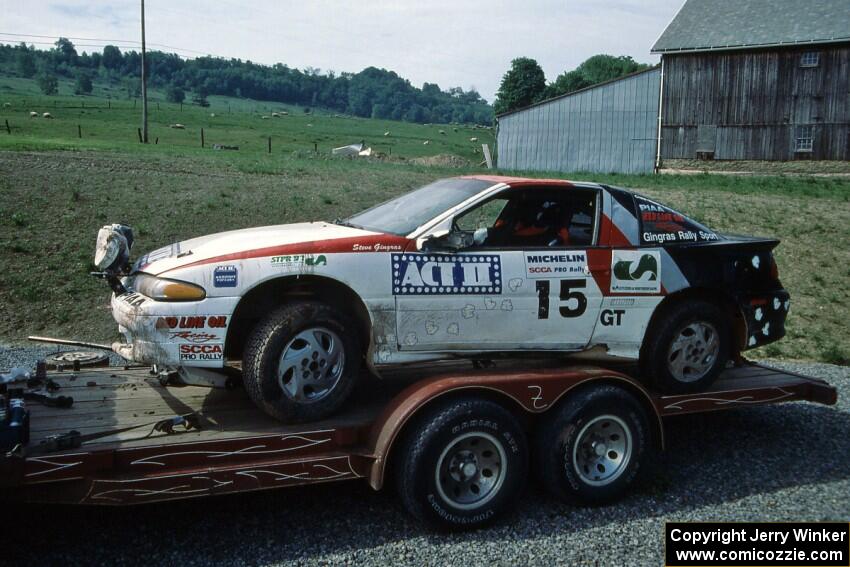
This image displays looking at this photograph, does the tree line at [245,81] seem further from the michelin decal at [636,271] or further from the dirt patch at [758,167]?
the michelin decal at [636,271]

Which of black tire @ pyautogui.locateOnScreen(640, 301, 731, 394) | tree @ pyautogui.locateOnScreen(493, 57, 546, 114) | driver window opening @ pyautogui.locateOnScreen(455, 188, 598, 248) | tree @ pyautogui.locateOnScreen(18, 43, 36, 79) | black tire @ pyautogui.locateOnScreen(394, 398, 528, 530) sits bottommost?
black tire @ pyautogui.locateOnScreen(394, 398, 528, 530)

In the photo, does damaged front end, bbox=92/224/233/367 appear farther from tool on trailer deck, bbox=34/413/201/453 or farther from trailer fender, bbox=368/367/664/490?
trailer fender, bbox=368/367/664/490

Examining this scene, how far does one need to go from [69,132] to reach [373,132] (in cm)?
Result: 3481

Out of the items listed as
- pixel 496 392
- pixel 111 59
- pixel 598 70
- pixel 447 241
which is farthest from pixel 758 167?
pixel 111 59

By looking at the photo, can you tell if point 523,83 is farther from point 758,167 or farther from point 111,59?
point 111,59

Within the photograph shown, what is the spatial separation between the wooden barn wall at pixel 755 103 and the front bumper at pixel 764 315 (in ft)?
92.7

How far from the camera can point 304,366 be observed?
4.65 m

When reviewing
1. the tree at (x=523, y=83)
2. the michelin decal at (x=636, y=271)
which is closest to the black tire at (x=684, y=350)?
the michelin decal at (x=636, y=271)

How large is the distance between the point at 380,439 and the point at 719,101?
31.3 m

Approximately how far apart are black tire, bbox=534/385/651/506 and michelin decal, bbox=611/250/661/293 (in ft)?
2.56

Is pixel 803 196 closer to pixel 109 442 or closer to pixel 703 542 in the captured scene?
pixel 703 542

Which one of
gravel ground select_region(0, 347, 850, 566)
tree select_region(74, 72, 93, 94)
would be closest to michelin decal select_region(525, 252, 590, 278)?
gravel ground select_region(0, 347, 850, 566)

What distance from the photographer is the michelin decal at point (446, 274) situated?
485 cm

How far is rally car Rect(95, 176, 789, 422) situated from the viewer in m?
4.56
